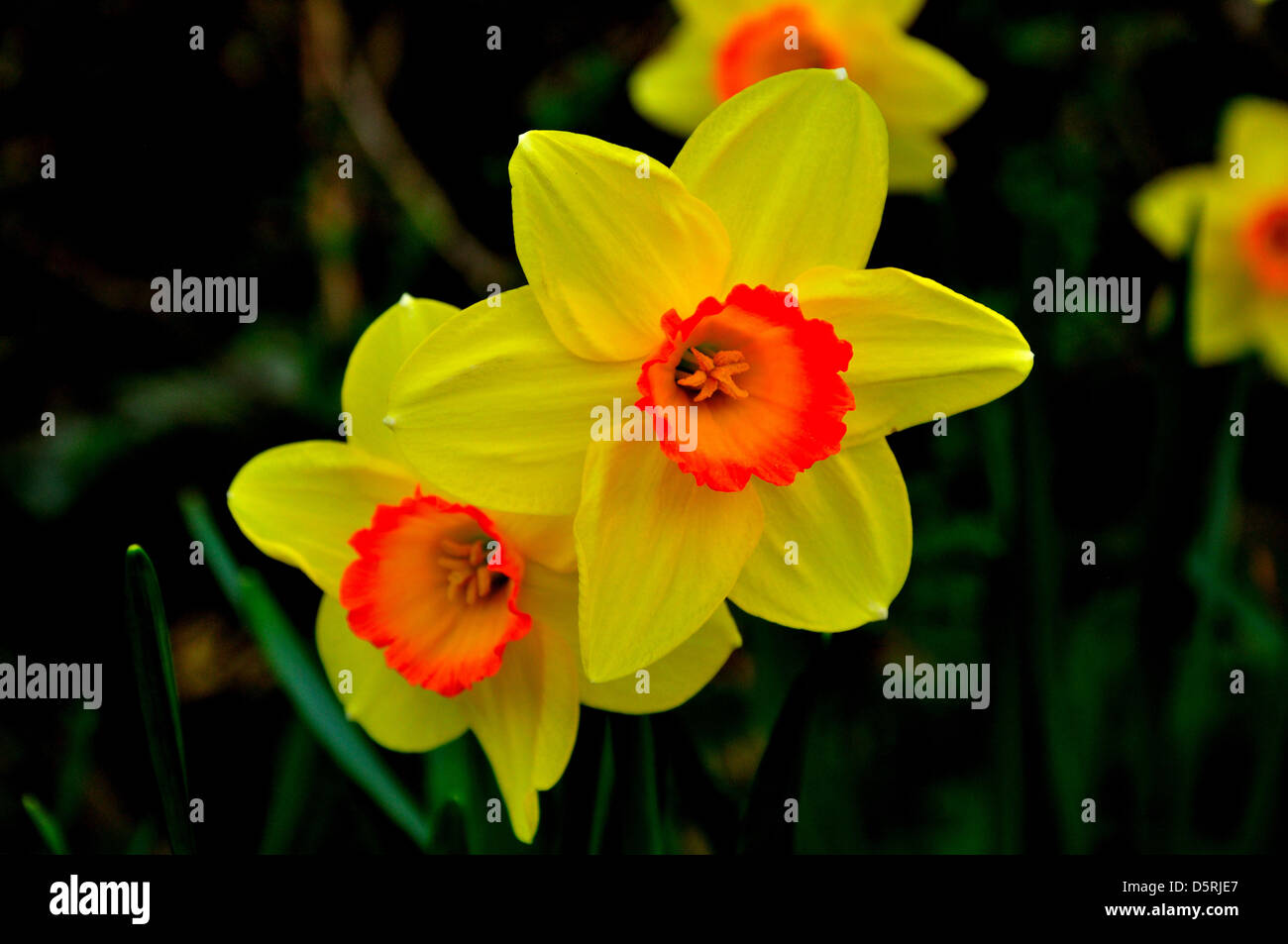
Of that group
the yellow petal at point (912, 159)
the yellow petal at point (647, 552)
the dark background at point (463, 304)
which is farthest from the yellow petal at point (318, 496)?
the yellow petal at point (912, 159)

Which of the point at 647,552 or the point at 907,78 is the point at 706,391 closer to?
the point at 647,552

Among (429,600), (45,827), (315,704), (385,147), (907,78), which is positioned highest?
(385,147)

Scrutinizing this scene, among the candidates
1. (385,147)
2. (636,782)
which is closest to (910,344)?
(636,782)

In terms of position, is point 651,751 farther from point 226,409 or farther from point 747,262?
point 226,409

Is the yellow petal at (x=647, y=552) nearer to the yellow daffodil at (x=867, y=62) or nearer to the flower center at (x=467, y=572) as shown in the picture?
the flower center at (x=467, y=572)

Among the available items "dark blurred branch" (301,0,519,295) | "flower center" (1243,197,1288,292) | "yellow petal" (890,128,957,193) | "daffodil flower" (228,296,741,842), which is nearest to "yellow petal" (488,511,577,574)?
"daffodil flower" (228,296,741,842)

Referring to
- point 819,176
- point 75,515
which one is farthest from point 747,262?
point 75,515
